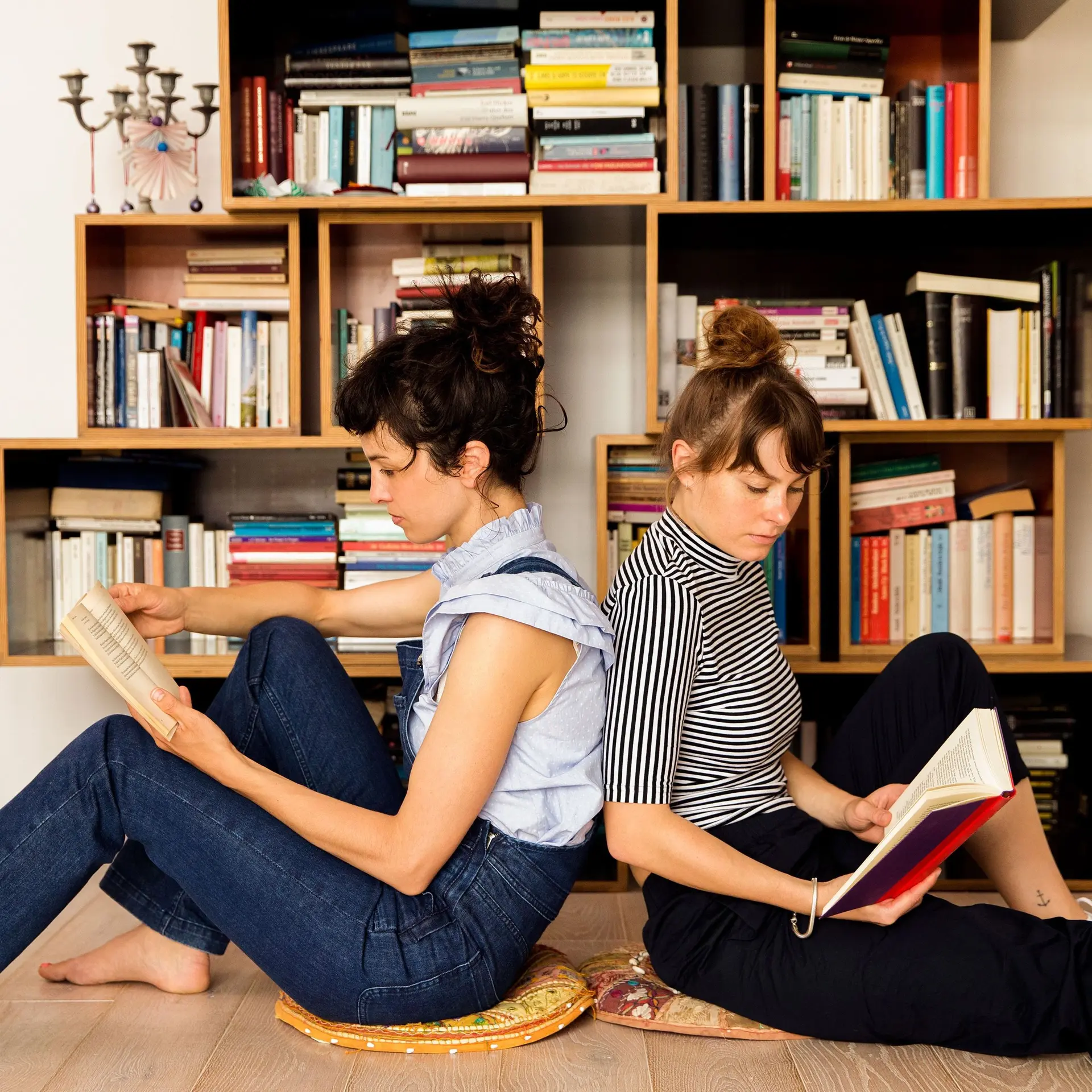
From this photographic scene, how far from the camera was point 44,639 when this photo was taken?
8.20ft

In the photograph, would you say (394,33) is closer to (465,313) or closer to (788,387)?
(465,313)

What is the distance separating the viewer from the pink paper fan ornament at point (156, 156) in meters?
2.41

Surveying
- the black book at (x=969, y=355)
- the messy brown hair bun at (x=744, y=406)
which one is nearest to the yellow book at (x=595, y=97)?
the black book at (x=969, y=355)

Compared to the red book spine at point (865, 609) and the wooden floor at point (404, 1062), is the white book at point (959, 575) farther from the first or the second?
the wooden floor at point (404, 1062)

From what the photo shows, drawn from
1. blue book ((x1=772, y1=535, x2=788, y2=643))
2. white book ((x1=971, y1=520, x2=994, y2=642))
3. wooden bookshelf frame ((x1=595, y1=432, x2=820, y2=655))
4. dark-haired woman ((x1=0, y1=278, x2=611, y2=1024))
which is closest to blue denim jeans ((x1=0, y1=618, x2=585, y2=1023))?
dark-haired woman ((x1=0, y1=278, x2=611, y2=1024))

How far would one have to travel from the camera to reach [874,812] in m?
1.65

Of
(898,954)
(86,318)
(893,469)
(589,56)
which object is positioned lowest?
(898,954)

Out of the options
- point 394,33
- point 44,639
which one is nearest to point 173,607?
point 44,639

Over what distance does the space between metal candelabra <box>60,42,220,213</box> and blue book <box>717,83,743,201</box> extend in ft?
3.36

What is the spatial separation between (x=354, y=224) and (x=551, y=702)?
51.4 inches

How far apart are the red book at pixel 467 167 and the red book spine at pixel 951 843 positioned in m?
1.54

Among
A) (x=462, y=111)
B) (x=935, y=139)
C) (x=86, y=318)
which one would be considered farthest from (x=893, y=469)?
(x=86, y=318)

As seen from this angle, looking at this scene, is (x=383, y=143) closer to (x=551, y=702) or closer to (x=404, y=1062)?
(x=551, y=702)

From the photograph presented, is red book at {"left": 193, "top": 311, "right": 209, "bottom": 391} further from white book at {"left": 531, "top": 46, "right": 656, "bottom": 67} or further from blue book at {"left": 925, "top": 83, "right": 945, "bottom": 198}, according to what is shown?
blue book at {"left": 925, "top": 83, "right": 945, "bottom": 198}
